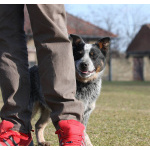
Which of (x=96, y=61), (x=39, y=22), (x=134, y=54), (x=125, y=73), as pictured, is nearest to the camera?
(x=39, y=22)

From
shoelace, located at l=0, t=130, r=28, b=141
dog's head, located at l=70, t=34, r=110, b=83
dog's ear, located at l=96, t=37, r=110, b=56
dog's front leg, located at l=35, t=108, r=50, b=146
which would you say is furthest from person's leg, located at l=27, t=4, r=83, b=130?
dog's ear, located at l=96, t=37, r=110, b=56

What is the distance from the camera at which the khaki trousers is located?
6.32 ft

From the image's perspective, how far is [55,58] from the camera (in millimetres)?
1943

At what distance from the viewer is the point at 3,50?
6.77ft

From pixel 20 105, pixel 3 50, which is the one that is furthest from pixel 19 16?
pixel 20 105

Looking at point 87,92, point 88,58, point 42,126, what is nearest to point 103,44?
point 88,58

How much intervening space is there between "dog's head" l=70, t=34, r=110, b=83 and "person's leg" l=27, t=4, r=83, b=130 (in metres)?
0.93

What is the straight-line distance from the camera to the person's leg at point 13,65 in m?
2.04

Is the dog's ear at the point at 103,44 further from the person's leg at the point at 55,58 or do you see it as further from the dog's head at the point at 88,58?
the person's leg at the point at 55,58

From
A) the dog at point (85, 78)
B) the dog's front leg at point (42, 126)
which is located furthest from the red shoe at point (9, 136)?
the dog's front leg at point (42, 126)

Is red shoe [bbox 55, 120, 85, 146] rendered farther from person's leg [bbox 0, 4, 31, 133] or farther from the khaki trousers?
person's leg [bbox 0, 4, 31, 133]
